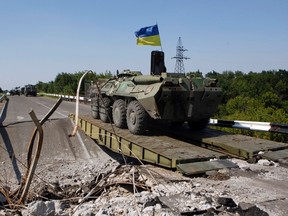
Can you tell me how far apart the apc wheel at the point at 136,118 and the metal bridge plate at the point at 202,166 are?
2.95 metres

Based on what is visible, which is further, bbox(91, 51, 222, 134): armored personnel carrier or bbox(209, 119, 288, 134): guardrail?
bbox(209, 119, 288, 134): guardrail

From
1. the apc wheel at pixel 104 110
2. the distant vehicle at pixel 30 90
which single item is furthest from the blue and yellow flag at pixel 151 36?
the distant vehicle at pixel 30 90

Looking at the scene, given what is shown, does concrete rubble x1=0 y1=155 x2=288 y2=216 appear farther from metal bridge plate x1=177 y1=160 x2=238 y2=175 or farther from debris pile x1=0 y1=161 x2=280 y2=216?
metal bridge plate x1=177 y1=160 x2=238 y2=175

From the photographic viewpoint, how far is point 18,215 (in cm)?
422

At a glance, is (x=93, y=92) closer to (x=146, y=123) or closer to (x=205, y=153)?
(x=146, y=123)

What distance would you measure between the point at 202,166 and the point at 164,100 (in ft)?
8.72

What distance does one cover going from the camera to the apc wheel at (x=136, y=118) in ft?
31.1

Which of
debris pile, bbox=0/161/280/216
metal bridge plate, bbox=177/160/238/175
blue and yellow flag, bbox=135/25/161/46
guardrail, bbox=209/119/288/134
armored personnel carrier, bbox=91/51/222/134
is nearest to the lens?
debris pile, bbox=0/161/280/216

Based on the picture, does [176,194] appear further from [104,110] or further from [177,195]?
[104,110]

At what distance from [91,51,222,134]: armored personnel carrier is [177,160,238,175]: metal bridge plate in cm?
245

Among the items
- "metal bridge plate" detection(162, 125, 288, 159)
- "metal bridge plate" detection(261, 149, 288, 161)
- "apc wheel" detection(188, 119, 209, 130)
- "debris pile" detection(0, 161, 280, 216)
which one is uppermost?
"apc wheel" detection(188, 119, 209, 130)

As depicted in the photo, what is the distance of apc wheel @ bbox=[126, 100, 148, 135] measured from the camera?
374 inches

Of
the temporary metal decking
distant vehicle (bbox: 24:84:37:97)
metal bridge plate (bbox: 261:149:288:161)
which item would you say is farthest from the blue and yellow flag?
distant vehicle (bbox: 24:84:37:97)

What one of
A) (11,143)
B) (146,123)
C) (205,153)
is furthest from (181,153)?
(11,143)
